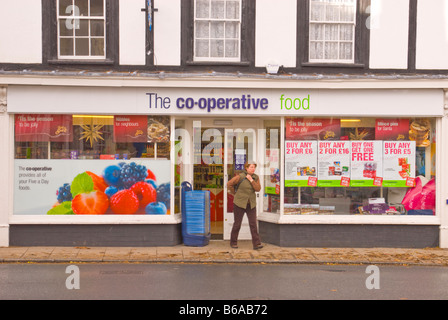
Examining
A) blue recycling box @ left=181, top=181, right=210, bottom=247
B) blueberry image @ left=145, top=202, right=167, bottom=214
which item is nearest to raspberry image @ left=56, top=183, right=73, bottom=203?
blueberry image @ left=145, top=202, right=167, bottom=214

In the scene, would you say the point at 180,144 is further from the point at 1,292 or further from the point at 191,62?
the point at 1,292

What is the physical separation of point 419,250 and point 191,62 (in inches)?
258

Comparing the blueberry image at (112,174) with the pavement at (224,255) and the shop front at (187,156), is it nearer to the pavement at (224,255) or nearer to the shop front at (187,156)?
the shop front at (187,156)

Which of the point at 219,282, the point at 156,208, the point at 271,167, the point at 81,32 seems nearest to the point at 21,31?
the point at 81,32

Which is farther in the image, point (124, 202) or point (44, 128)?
point (124, 202)

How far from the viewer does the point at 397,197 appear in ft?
42.6

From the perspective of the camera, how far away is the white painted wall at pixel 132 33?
40.7 ft

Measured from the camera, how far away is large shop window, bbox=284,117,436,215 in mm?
12836

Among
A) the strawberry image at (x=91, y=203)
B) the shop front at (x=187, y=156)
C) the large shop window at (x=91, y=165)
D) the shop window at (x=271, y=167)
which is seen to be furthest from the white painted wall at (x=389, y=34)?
the strawberry image at (x=91, y=203)

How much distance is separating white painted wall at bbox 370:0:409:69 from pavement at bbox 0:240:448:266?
4.21 m

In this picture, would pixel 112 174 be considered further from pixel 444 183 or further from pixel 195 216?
pixel 444 183

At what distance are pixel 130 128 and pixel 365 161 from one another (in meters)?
5.41

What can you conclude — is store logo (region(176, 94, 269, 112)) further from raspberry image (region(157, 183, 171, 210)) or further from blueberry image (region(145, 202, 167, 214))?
blueberry image (region(145, 202, 167, 214))

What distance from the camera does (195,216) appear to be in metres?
12.5
